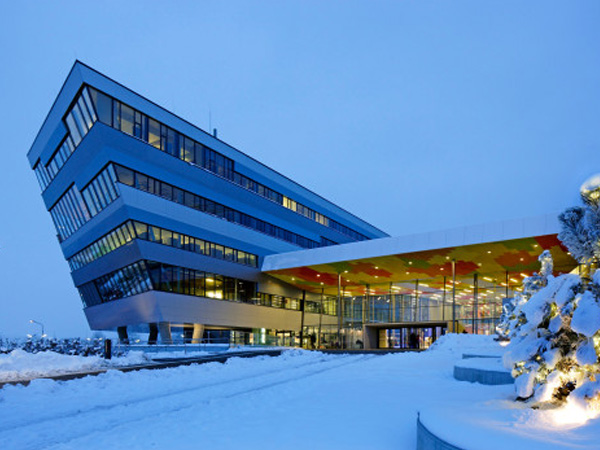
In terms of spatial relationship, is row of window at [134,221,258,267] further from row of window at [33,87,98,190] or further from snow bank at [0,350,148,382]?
snow bank at [0,350,148,382]

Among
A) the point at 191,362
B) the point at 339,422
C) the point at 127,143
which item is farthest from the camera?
the point at 127,143

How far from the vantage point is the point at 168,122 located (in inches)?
1478

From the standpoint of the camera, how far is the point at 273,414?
9766 mm

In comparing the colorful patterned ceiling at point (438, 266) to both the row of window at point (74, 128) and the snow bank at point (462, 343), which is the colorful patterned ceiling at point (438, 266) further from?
the row of window at point (74, 128)

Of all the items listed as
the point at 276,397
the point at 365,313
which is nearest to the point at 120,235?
the point at 365,313

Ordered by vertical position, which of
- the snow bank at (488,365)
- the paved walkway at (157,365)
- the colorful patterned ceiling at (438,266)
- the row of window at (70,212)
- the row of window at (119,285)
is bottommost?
the paved walkway at (157,365)

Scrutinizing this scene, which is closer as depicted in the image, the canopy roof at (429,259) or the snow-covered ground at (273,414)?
the snow-covered ground at (273,414)

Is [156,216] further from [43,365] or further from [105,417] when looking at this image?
[105,417]

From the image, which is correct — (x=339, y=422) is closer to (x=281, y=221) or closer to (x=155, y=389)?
(x=155, y=389)

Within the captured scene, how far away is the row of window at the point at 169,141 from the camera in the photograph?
33156 millimetres

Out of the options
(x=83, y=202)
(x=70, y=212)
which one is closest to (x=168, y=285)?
(x=83, y=202)

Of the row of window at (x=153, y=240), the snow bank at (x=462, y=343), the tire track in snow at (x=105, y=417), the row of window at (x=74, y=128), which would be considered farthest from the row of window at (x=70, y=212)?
the tire track in snow at (x=105, y=417)

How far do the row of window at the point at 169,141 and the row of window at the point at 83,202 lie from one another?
3.42 metres

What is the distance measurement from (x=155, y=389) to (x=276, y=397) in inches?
155
